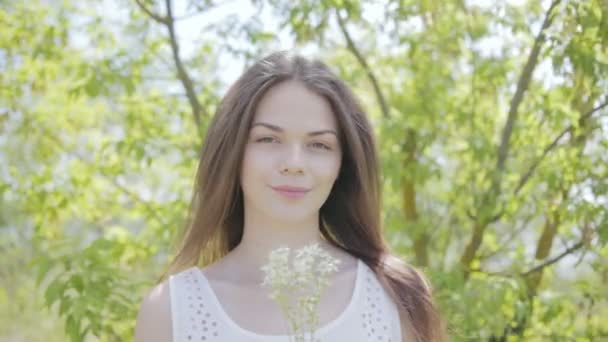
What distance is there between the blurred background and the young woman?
1.88ft

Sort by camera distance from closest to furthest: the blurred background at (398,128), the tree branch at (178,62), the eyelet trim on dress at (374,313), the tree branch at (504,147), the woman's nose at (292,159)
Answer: the woman's nose at (292,159)
the eyelet trim on dress at (374,313)
the blurred background at (398,128)
the tree branch at (504,147)
the tree branch at (178,62)

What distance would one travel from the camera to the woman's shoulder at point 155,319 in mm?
1793

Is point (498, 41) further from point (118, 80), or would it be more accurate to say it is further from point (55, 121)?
point (55, 121)

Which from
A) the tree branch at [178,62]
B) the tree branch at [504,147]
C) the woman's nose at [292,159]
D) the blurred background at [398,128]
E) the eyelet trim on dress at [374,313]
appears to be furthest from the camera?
the tree branch at [178,62]

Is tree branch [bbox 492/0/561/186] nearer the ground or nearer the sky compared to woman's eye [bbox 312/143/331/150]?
nearer the sky

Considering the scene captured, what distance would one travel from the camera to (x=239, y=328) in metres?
1.79

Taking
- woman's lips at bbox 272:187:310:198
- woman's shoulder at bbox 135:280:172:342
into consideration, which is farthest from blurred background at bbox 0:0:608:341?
woman's lips at bbox 272:187:310:198

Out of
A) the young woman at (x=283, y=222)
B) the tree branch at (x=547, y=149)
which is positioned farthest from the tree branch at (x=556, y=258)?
the young woman at (x=283, y=222)

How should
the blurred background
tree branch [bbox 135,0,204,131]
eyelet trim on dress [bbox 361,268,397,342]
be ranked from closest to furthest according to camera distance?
eyelet trim on dress [bbox 361,268,397,342] → the blurred background → tree branch [bbox 135,0,204,131]

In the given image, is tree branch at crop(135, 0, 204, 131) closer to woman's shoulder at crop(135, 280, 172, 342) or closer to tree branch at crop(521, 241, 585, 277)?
tree branch at crop(521, 241, 585, 277)

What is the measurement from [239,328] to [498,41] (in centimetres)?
200

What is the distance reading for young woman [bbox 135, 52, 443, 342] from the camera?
1799mm

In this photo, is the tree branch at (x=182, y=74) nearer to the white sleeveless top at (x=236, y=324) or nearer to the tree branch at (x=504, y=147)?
the tree branch at (x=504, y=147)

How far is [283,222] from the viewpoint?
74.0 inches
